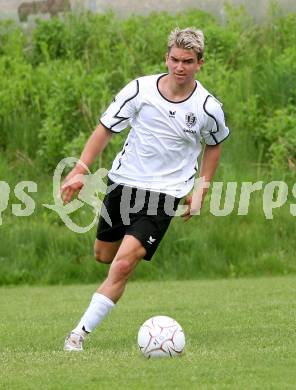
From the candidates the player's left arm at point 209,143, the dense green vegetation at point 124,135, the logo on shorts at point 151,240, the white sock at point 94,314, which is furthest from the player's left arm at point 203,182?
the dense green vegetation at point 124,135

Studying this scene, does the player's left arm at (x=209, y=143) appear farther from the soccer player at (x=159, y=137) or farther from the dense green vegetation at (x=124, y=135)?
the dense green vegetation at (x=124, y=135)

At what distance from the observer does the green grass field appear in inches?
263

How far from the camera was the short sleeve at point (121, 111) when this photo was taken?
8578mm

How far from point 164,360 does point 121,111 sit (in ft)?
6.80

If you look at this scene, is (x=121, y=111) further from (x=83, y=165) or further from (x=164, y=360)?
(x=164, y=360)

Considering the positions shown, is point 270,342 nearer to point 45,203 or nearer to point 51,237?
point 51,237

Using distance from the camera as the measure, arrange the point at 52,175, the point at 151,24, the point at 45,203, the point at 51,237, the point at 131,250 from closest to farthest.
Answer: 1. the point at 131,250
2. the point at 51,237
3. the point at 45,203
4. the point at 52,175
5. the point at 151,24

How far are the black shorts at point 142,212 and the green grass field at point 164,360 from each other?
2.78ft

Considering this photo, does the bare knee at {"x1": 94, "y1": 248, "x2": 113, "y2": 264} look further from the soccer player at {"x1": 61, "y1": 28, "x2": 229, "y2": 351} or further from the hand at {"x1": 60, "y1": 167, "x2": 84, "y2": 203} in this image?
the hand at {"x1": 60, "y1": 167, "x2": 84, "y2": 203}

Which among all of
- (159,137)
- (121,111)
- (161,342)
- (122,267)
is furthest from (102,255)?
(161,342)

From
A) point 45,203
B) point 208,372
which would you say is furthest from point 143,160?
point 45,203

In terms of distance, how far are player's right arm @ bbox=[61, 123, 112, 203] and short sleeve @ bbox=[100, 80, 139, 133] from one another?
2.3 inches

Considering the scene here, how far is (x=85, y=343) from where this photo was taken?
8758 millimetres

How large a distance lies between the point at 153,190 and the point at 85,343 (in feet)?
4.32
